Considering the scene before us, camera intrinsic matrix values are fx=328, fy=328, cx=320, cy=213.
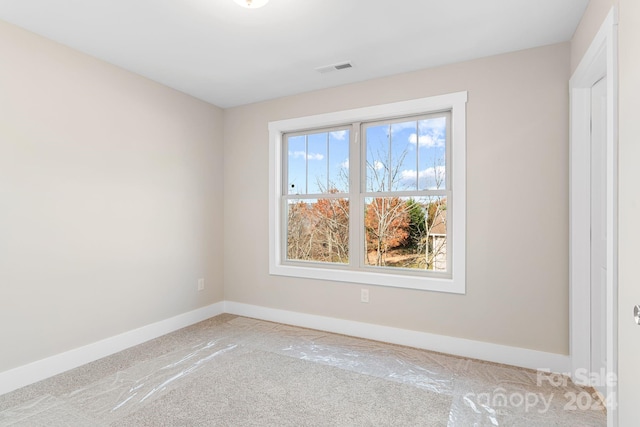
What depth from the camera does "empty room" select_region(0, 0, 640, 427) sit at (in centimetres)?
206

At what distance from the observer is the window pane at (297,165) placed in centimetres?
380

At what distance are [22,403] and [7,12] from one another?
254 cm

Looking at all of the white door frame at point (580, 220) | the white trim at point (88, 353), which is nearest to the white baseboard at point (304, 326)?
the white trim at point (88, 353)

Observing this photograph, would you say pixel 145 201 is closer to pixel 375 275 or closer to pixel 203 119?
pixel 203 119

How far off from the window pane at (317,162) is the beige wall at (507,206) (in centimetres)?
57

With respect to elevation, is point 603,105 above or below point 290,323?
above

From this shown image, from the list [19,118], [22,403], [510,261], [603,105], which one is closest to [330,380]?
[510,261]

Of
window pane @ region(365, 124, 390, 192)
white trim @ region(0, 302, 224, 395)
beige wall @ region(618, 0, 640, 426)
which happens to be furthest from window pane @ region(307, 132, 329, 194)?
beige wall @ region(618, 0, 640, 426)

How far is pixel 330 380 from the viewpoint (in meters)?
2.43

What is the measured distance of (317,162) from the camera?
372cm

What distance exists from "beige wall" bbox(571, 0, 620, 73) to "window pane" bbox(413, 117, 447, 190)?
101 centimetres

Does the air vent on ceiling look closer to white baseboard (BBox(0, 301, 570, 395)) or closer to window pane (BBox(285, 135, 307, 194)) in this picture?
window pane (BBox(285, 135, 307, 194))

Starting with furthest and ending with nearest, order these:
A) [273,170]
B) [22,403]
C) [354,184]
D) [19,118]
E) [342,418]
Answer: [273,170] → [354,184] → [19,118] → [22,403] → [342,418]

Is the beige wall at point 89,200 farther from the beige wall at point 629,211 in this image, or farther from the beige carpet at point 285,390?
the beige wall at point 629,211
